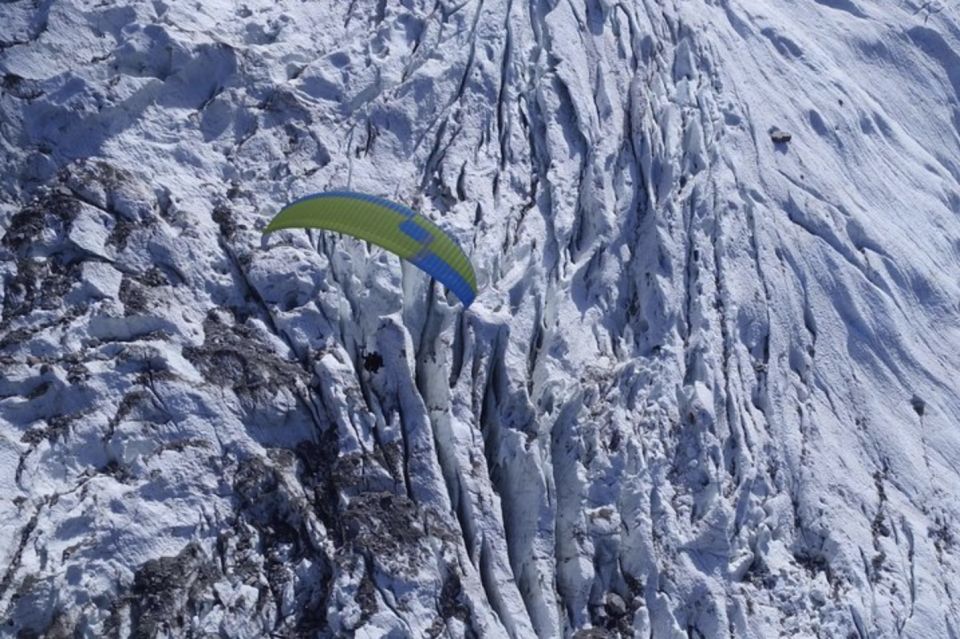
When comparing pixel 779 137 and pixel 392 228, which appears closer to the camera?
pixel 392 228

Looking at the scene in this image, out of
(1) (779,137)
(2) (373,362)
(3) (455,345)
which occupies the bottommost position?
(2) (373,362)

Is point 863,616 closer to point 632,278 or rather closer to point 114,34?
point 632,278

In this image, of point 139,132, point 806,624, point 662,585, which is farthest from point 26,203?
point 806,624

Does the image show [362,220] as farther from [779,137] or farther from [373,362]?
[779,137]

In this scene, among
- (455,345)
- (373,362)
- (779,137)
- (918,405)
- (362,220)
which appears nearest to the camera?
(362,220)

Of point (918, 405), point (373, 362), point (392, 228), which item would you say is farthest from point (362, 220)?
point (918, 405)

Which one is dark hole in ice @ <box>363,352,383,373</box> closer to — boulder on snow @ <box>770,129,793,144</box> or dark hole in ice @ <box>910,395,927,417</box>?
dark hole in ice @ <box>910,395,927,417</box>
